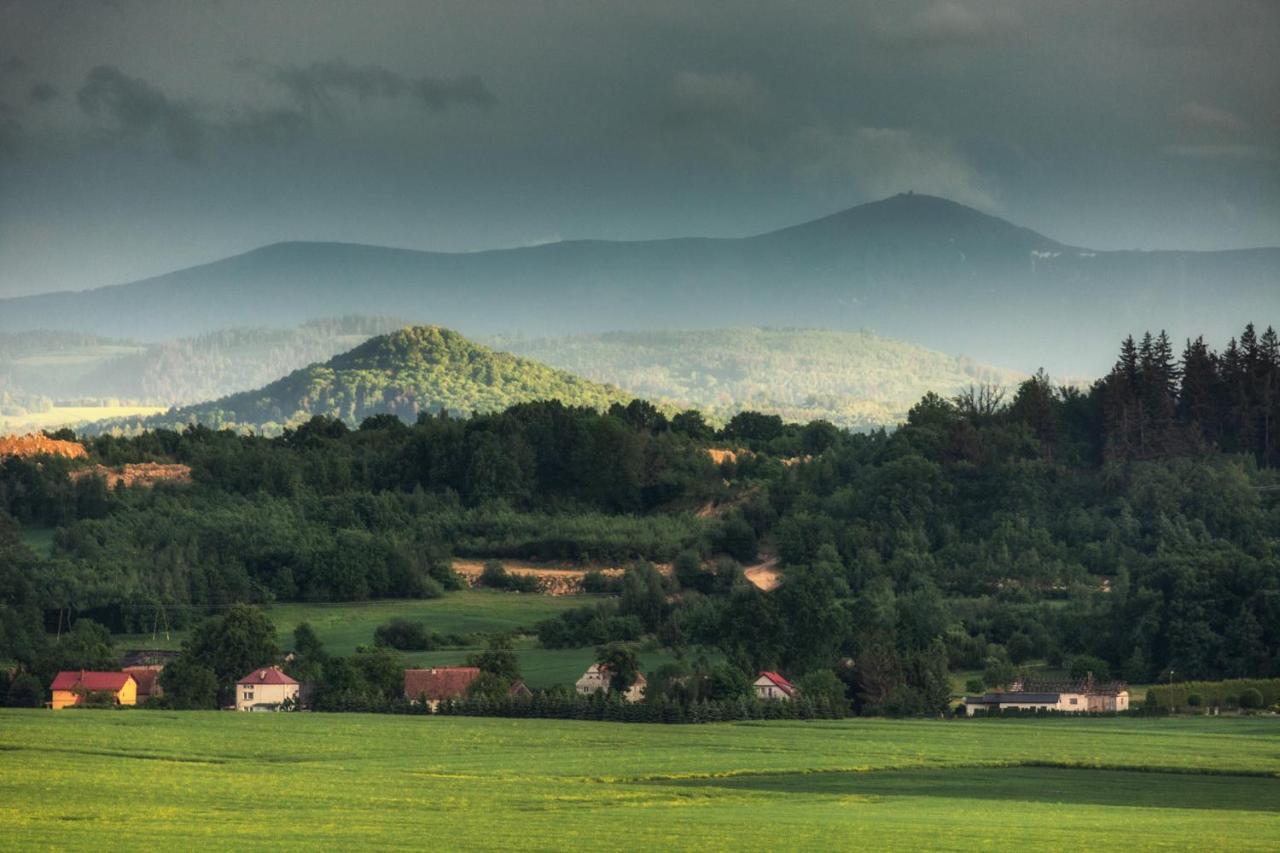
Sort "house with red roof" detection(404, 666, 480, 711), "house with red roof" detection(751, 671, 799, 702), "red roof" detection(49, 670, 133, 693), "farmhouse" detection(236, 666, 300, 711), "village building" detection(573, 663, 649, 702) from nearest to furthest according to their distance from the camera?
"house with red roof" detection(751, 671, 799, 702) → "house with red roof" detection(404, 666, 480, 711) → "farmhouse" detection(236, 666, 300, 711) → "village building" detection(573, 663, 649, 702) → "red roof" detection(49, 670, 133, 693)

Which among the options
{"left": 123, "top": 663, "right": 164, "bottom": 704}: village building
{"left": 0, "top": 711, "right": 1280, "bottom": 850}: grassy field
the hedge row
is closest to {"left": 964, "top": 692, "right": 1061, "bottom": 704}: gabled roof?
the hedge row

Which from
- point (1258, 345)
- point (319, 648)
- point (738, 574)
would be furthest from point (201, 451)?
point (1258, 345)

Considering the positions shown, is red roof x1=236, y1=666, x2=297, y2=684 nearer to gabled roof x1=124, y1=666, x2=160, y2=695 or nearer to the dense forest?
Answer: gabled roof x1=124, y1=666, x2=160, y2=695

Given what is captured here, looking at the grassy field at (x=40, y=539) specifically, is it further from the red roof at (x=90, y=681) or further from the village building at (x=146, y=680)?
the red roof at (x=90, y=681)

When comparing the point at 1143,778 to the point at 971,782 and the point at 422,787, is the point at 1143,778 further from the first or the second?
the point at 422,787

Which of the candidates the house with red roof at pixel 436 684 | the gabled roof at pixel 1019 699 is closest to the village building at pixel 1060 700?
the gabled roof at pixel 1019 699

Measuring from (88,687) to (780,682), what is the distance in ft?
79.6

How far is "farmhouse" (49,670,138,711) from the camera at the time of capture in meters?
74.6

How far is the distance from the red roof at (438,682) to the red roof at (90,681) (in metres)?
10.2

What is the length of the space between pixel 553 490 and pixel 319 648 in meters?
51.3

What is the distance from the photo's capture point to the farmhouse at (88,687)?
245 ft

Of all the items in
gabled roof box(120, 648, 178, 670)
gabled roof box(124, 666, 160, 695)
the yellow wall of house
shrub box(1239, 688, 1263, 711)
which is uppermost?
gabled roof box(120, 648, 178, 670)

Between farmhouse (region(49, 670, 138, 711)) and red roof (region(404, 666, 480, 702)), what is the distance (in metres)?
9.78

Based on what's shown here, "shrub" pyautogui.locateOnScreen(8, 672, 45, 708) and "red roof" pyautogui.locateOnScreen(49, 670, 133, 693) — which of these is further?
"red roof" pyautogui.locateOnScreen(49, 670, 133, 693)
